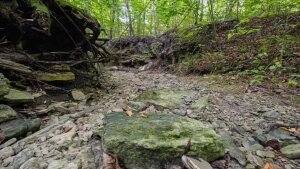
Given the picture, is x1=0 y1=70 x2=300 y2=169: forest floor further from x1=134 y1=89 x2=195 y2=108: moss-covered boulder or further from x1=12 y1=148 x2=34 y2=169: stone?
x1=134 y1=89 x2=195 y2=108: moss-covered boulder

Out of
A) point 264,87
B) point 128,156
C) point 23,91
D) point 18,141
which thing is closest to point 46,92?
point 23,91

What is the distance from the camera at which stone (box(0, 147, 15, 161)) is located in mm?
2262

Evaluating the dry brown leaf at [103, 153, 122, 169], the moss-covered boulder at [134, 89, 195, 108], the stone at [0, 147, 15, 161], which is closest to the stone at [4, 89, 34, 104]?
the stone at [0, 147, 15, 161]

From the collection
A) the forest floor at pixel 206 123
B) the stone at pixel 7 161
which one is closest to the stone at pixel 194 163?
the forest floor at pixel 206 123

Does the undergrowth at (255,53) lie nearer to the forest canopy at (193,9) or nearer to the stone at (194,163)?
the forest canopy at (193,9)

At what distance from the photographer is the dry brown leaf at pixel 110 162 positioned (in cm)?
185

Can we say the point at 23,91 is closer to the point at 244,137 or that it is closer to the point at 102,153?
the point at 102,153

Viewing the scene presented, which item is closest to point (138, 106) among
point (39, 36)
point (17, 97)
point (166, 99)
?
point (166, 99)

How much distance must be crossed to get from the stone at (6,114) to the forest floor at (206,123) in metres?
0.40

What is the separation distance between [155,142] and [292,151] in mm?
1374

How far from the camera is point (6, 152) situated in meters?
2.31

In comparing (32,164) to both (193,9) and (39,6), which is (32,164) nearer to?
(39,6)

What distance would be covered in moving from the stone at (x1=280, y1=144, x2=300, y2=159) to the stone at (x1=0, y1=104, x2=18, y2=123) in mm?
3125

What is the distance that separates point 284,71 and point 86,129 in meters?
4.98
